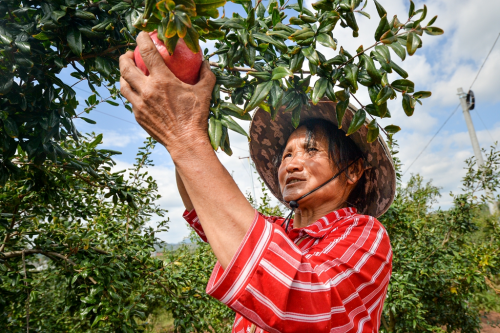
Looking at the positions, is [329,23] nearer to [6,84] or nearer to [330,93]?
[330,93]

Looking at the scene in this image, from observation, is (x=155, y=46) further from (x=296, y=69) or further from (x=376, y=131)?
(x=376, y=131)

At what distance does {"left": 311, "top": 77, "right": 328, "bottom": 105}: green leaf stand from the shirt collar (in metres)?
0.54

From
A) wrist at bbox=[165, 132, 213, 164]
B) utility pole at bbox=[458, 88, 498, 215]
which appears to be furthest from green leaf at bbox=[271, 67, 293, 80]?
utility pole at bbox=[458, 88, 498, 215]

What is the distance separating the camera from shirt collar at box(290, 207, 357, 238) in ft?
4.09

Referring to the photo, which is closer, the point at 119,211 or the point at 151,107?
the point at 151,107

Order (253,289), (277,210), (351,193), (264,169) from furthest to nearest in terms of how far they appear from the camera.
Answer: (277,210) → (264,169) → (351,193) → (253,289)

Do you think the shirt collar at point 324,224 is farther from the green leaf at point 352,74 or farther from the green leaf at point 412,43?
the green leaf at point 412,43

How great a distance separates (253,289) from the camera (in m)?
0.74

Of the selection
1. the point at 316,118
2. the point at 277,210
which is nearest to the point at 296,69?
the point at 316,118

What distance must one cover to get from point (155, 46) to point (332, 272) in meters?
0.75

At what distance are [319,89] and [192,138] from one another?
401 millimetres

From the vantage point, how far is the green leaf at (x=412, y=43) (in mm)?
901

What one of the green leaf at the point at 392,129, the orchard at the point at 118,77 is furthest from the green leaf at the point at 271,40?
the green leaf at the point at 392,129

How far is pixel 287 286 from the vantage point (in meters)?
0.74
